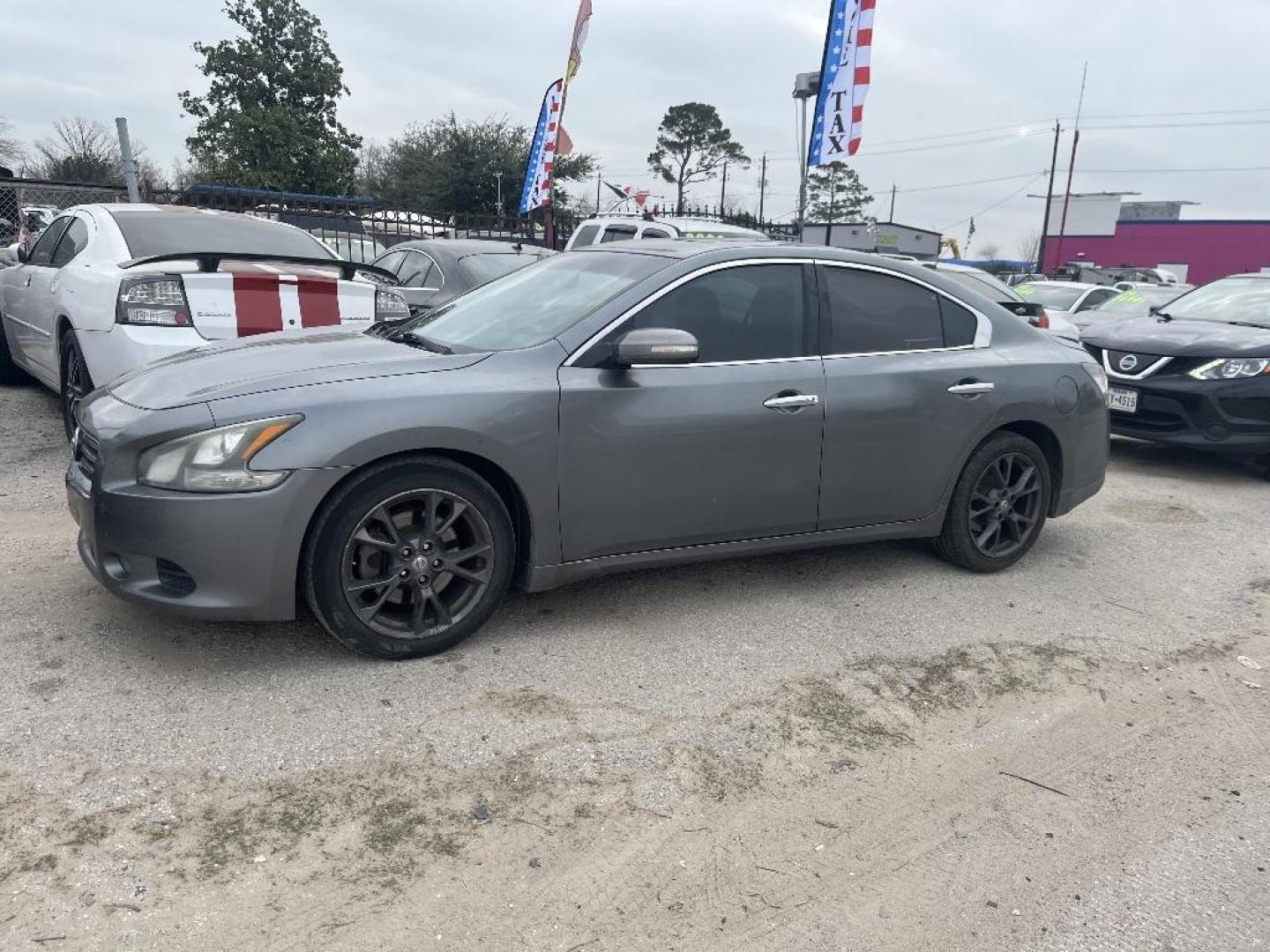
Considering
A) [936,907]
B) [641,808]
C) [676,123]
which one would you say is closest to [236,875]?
[641,808]

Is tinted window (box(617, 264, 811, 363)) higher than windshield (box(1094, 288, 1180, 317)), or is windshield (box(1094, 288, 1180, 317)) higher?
tinted window (box(617, 264, 811, 363))

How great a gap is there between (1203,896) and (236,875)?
241 cm

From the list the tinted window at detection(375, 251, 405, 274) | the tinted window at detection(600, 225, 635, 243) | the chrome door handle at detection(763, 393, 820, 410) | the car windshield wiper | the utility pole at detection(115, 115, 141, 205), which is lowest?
the chrome door handle at detection(763, 393, 820, 410)

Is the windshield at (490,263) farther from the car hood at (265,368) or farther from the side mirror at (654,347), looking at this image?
the side mirror at (654,347)

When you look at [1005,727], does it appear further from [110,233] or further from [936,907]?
[110,233]

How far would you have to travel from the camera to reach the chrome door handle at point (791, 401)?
3705 millimetres

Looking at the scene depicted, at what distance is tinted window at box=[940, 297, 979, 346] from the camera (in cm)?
430

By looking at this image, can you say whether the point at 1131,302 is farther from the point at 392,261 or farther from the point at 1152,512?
the point at 392,261

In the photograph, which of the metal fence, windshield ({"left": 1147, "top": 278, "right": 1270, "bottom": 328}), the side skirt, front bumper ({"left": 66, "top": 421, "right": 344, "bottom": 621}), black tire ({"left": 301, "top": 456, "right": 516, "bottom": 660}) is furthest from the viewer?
the metal fence

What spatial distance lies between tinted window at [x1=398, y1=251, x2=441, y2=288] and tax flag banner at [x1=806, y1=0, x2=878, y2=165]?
5.91 metres

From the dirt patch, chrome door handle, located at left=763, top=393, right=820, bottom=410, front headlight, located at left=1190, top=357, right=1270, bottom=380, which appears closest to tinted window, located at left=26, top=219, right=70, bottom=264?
chrome door handle, located at left=763, top=393, right=820, bottom=410

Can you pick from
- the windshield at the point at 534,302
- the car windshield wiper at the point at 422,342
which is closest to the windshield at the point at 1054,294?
the windshield at the point at 534,302

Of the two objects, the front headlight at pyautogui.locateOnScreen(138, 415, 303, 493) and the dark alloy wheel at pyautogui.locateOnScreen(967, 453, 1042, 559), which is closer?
the front headlight at pyautogui.locateOnScreen(138, 415, 303, 493)

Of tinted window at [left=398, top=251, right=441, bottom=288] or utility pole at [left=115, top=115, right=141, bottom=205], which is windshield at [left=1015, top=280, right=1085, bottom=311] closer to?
tinted window at [left=398, top=251, right=441, bottom=288]
